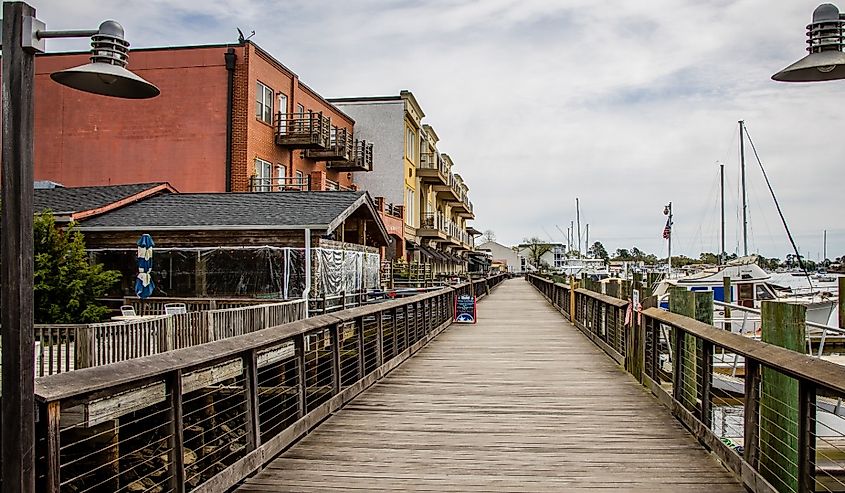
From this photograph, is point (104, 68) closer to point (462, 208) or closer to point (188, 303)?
point (188, 303)

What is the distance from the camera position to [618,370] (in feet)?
36.3

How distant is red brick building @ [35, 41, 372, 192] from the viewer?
26.2 m

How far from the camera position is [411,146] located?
4425 cm

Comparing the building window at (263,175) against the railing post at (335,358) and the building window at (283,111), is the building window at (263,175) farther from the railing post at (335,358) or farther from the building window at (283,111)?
the railing post at (335,358)

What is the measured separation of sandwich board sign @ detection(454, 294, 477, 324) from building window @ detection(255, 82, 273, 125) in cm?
1115

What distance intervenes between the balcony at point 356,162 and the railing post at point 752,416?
28550 millimetres

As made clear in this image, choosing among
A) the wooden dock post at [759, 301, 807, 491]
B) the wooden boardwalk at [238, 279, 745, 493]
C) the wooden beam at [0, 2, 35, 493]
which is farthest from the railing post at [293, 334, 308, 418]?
the wooden dock post at [759, 301, 807, 491]

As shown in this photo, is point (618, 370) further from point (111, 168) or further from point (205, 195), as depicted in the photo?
point (111, 168)

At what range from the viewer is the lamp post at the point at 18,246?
10.4 feet

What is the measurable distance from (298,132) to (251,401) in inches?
945

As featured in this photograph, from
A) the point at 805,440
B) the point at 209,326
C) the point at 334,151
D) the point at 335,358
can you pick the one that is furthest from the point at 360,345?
the point at 334,151

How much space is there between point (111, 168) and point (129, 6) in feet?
66.1

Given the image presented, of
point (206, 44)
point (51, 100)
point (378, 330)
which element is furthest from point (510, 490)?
point (51, 100)

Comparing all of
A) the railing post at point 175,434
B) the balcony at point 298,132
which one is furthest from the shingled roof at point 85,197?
the railing post at point 175,434
